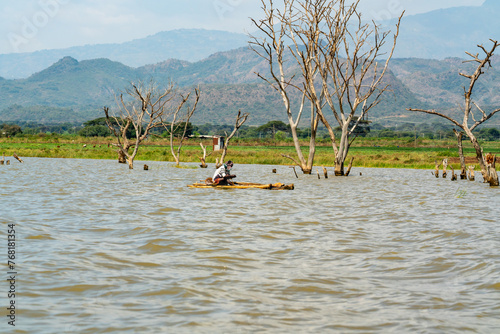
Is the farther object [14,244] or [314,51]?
[314,51]

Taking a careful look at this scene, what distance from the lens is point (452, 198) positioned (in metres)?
21.4

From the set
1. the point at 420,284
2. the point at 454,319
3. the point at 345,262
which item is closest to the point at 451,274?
the point at 420,284

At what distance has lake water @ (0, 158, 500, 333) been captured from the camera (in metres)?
6.11

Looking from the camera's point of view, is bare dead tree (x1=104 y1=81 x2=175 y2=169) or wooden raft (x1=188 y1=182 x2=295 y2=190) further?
bare dead tree (x1=104 y1=81 x2=175 y2=169)

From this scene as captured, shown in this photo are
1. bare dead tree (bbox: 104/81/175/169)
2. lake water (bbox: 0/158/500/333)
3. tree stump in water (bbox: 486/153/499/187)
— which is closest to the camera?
lake water (bbox: 0/158/500/333)

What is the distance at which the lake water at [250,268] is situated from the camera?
20.1ft

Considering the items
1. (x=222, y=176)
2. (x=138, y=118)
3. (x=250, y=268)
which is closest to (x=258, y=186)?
(x=222, y=176)

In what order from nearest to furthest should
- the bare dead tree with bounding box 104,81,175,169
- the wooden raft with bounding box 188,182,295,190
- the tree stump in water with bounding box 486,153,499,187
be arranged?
the wooden raft with bounding box 188,182,295,190 → the tree stump in water with bounding box 486,153,499,187 → the bare dead tree with bounding box 104,81,175,169

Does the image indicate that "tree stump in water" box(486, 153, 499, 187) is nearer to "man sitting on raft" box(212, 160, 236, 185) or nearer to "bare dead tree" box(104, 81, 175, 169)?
"man sitting on raft" box(212, 160, 236, 185)

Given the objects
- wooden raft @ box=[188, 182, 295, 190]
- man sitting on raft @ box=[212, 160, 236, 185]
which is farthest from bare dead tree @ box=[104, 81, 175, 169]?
man sitting on raft @ box=[212, 160, 236, 185]

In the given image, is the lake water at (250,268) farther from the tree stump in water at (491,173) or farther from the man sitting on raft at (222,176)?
the tree stump in water at (491,173)

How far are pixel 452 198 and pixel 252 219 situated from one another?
34.8ft

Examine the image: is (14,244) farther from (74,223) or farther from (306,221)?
(306,221)

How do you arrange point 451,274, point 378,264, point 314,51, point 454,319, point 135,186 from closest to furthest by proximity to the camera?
point 454,319 < point 451,274 < point 378,264 < point 135,186 < point 314,51
